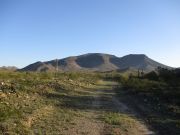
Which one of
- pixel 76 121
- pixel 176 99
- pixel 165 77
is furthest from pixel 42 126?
pixel 165 77

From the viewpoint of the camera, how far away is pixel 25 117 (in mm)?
14336

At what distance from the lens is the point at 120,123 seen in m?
15.1

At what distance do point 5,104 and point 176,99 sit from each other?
12.5 m

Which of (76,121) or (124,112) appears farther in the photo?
(124,112)

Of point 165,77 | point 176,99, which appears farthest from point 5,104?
point 165,77

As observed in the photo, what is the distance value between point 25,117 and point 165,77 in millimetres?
39544

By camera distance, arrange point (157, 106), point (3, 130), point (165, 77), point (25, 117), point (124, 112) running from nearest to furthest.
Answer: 1. point (3, 130)
2. point (25, 117)
3. point (124, 112)
4. point (157, 106)
5. point (165, 77)

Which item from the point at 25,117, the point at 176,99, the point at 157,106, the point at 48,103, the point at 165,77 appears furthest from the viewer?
the point at 165,77

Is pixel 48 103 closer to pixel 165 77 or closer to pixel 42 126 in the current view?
pixel 42 126

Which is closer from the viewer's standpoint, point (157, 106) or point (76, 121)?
point (76, 121)

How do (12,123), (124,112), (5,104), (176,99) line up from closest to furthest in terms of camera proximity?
(12,123) < (5,104) < (124,112) < (176,99)

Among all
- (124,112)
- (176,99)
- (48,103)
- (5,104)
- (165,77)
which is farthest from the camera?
(165,77)

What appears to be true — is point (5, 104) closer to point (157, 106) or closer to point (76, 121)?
point (76, 121)

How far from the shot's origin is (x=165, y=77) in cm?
5181
